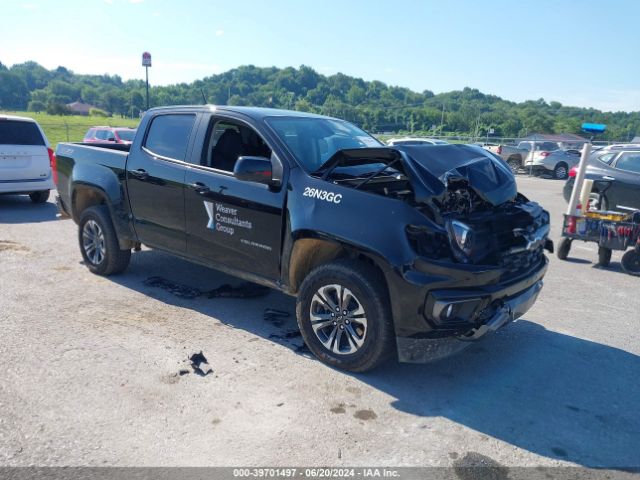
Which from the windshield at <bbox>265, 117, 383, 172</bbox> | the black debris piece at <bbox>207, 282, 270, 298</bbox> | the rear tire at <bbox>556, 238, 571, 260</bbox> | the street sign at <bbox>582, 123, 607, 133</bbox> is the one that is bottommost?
the black debris piece at <bbox>207, 282, 270, 298</bbox>

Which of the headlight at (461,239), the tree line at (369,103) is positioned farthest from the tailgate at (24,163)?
the tree line at (369,103)

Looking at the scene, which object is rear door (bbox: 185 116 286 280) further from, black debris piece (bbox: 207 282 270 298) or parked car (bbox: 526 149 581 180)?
parked car (bbox: 526 149 581 180)

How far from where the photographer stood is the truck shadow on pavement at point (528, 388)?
3.26 metres

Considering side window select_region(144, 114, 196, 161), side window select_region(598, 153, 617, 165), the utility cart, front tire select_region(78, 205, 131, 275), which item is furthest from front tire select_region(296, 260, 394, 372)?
side window select_region(598, 153, 617, 165)

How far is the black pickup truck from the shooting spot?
3645mm

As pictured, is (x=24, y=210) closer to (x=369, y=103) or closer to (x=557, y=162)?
(x=557, y=162)

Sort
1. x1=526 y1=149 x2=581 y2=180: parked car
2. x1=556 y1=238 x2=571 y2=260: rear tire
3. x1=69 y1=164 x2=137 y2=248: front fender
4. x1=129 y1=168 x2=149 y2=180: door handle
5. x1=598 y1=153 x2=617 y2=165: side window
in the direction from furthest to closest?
x1=526 y1=149 x2=581 y2=180: parked car < x1=598 y1=153 x2=617 y2=165: side window < x1=556 y1=238 x2=571 y2=260: rear tire < x1=69 y1=164 x2=137 y2=248: front fender < x1=129 y1=168 x2=149 y2=180: door handle

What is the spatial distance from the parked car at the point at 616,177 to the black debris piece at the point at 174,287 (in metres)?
7.65

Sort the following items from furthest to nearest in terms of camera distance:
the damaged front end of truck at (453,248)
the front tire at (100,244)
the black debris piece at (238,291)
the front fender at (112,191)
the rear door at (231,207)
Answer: the front tire at (100,244) → the front fender at (112,191) → the black debris piece at (238,291) → the rear door at (231,207) → the damaged front end of truck at (453,248)

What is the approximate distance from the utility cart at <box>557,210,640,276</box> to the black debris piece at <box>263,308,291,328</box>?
4777mm

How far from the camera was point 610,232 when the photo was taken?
24.0 feet

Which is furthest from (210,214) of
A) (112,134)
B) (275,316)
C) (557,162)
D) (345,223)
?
(557,162)

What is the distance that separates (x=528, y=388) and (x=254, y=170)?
2.65 meters

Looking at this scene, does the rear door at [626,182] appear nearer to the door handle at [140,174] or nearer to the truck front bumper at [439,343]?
the truck front bumper at [439,343]
